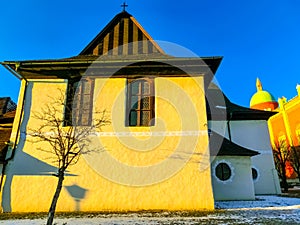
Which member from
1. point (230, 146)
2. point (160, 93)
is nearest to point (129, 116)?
point (160, 93)

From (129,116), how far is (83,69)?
2.65 metres

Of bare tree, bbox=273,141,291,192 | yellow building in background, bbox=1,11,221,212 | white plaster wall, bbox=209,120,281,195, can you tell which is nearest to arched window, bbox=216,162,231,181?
white plaster wall, bbox=209,120,281,195

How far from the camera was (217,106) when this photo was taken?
15344 mm

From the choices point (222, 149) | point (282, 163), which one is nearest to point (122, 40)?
point (222, 149)

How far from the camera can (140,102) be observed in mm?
8953

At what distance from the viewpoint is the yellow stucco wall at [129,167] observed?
7.76 meters

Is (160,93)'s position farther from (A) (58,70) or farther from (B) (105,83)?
(A) (58,70)

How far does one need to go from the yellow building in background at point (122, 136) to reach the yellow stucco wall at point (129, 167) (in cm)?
3

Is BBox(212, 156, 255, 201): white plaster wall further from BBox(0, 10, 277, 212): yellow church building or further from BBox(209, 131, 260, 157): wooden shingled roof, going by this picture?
BBox(0, 10, 277, 212): yellow church building

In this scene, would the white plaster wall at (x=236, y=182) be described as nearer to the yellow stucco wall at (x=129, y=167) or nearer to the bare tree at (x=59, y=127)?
the yellow stucco wall at (x=129, y=167)

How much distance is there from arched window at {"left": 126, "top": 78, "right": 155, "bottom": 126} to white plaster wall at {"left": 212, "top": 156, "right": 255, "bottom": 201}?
5.41m

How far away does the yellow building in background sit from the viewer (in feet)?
25.6

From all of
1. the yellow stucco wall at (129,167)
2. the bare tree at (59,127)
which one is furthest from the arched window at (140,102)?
the bare tree at (59,127)

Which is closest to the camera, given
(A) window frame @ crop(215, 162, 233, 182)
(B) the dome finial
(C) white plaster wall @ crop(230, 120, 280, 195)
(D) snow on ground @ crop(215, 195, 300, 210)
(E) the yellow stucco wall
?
(E) the yellow stucco wall
